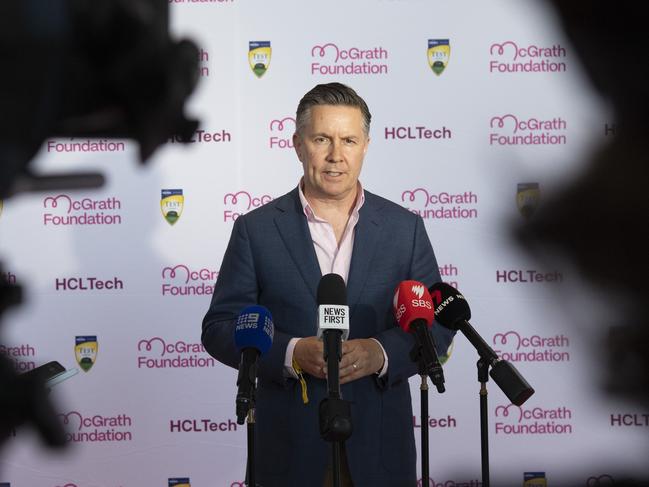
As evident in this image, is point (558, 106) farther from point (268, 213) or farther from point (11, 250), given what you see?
point (11, 250)

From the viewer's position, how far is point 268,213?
264cm

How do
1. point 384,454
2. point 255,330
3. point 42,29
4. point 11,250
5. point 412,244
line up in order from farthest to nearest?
point 11,250 < point 412,244 < point 384,454 < point 255,330 < point 42,29

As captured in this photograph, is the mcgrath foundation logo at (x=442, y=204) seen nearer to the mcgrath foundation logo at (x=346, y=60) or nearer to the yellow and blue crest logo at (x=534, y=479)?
the mcgrath foundation logo at (x=346, y=60)

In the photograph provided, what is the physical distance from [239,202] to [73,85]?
3.33m

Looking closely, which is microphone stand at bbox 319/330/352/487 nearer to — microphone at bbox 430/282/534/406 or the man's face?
microphone at bbox 430/282/534/406

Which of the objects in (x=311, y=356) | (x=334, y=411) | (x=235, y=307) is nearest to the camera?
(x=334, y=411)

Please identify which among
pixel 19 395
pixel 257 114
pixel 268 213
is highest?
pixel 257 114

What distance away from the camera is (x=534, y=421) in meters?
4.09

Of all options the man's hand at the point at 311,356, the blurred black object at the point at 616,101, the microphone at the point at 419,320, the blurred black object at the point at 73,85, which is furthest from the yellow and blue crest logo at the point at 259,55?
the blurred black object at the point at 73,85

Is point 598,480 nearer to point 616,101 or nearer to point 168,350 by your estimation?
point 168,350

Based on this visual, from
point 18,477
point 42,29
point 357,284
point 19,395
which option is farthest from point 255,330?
point 18,477

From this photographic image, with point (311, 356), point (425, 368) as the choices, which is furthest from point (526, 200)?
point (425, 368)

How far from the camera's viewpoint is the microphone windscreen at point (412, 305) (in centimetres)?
202

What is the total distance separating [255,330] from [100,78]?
1.15 meters
